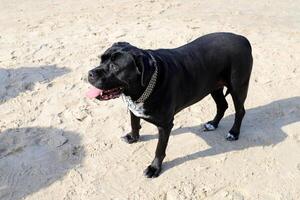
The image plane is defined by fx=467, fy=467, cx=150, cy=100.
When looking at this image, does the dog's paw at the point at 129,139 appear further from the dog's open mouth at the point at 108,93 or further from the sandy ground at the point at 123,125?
the dog's open mouth at the point at 108,93

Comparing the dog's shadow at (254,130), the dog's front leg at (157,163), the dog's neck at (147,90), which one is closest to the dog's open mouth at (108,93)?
the dog's neck at (147,90)

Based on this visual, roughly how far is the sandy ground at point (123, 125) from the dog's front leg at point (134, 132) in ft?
0.24

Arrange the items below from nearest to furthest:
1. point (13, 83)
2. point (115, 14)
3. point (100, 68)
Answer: point (100, 68) < point (13, 83) < point (115, 14)

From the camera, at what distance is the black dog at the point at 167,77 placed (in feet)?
12.3

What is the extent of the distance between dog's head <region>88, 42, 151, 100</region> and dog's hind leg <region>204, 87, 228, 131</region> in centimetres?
146

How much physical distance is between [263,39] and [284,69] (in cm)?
95

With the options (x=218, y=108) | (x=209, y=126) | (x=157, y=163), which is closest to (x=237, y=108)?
(x=218, y=108)

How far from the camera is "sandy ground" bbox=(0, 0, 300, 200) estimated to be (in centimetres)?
450

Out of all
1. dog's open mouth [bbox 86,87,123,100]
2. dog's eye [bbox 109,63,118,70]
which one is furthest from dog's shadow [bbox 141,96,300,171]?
dog's eye [bbox 109,63,118,70]

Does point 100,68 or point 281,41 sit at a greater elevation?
point 100,68

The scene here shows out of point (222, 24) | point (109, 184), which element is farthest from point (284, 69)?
point (109, 184)

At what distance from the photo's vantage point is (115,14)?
8.23m

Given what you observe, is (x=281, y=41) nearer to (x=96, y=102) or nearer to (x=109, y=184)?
(x=96, y=102)

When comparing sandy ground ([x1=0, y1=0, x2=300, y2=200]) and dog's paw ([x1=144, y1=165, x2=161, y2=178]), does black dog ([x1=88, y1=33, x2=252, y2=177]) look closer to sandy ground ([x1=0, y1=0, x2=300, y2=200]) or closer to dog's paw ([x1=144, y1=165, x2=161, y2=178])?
dog's paw ([x1=144, y1=165, x2=161, y2=178])
